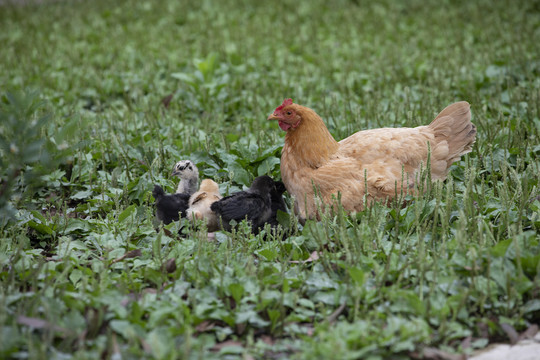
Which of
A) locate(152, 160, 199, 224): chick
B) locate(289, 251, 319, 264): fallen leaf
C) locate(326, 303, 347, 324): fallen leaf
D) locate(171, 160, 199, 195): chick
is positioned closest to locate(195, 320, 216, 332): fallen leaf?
locate(326, 303, 347, 324): fallen leaf

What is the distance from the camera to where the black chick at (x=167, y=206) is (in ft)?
14.1

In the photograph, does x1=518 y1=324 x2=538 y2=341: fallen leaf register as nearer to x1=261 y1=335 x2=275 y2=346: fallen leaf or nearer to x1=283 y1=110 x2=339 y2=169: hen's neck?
x1=261 y1=335 x2=275 y2=346: fallen leaf

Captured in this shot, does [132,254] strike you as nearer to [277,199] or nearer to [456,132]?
[277,199]

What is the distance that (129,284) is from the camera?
3.32m

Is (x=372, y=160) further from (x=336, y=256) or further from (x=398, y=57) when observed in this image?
(x=398, y=57)

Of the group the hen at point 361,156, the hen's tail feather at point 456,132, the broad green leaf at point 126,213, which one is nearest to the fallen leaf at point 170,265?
the broad green leaf at point 126,213

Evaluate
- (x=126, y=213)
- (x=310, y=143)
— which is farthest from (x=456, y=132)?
(x=126, y=213)

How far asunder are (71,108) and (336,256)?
458 cm

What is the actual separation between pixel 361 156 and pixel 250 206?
93 centimetres

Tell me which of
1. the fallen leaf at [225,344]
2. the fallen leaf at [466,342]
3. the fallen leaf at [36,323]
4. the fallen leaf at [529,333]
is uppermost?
the fallen leaf at [36,323]

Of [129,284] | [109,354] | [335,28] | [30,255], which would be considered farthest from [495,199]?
[335,28]

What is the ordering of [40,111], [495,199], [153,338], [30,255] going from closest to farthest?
1. [153,338]
2. [30,255]
3. [495,199]
4. [40,111]

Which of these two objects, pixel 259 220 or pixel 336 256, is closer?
pixel 336 256

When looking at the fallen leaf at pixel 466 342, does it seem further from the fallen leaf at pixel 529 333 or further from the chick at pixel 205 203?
the chick at pixel 205 203
